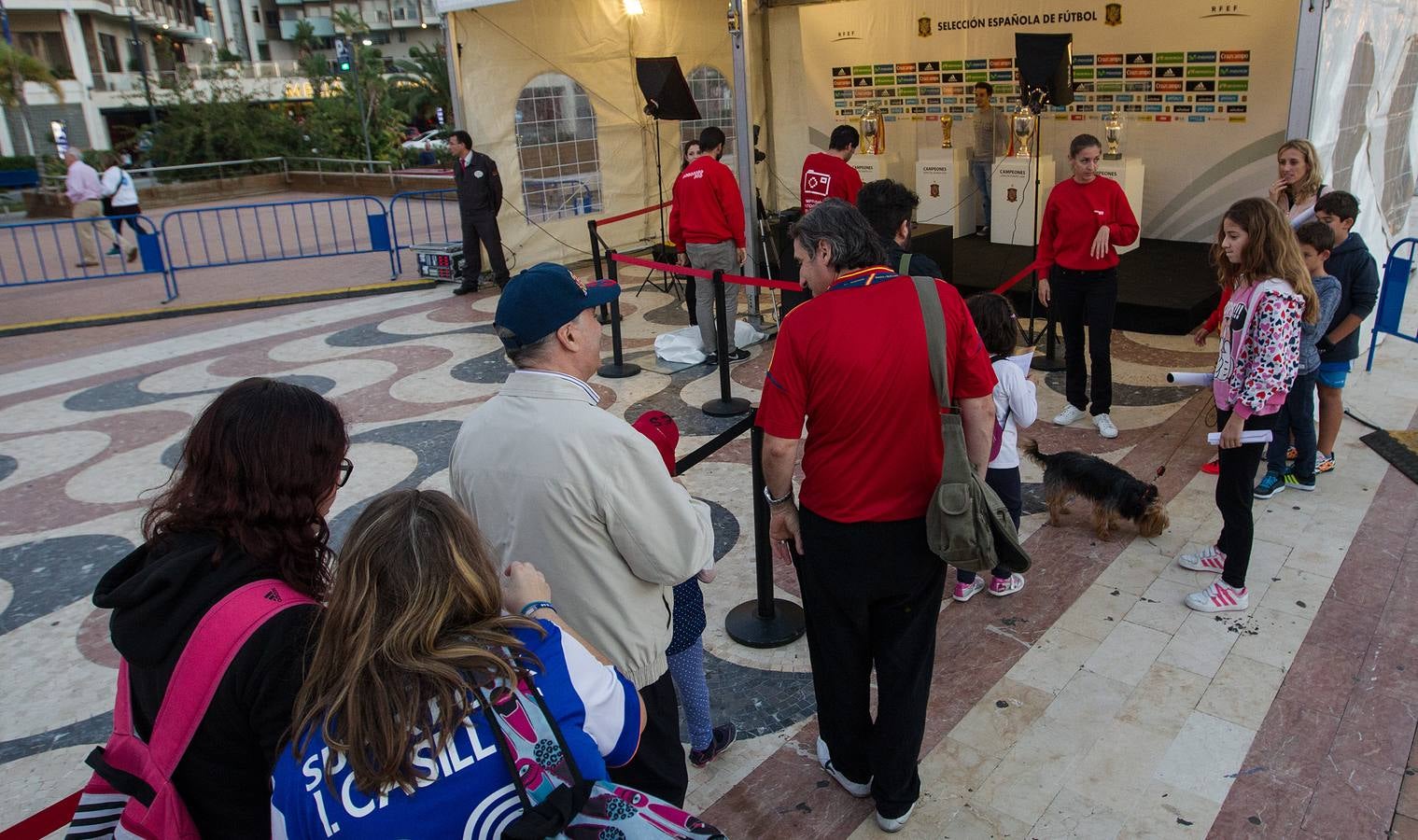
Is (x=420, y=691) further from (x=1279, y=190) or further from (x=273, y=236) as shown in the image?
(x=273, y=236)

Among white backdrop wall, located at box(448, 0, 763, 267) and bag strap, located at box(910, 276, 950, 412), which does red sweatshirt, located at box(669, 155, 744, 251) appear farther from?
bag strap, located at box(910, 276, 950, 412)

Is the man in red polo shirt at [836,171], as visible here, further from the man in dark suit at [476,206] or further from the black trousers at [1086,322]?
the man in dark suit at [476,206]

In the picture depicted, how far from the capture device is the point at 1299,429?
521 cm

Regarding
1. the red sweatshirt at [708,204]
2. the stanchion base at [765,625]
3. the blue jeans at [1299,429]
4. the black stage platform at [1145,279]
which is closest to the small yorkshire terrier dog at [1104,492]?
the blue jeans at [1299,429]

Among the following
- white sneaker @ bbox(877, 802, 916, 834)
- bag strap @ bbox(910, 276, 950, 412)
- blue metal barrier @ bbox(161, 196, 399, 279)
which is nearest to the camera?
bag strap @ bbox(910, 276, 950, 412)

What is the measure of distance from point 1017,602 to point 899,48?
9.91 metres

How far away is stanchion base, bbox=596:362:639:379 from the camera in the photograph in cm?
813

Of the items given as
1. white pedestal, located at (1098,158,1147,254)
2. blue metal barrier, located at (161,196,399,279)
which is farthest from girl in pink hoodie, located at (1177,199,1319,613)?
blue metal barrier, located at (161,196,399,279)

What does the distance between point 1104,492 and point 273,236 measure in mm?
16155

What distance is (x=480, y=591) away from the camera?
158 centimetres

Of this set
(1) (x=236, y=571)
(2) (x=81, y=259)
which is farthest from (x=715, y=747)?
(2) (x=81, y=259)

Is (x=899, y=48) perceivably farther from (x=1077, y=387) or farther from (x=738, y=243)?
(x=1077, y=387)

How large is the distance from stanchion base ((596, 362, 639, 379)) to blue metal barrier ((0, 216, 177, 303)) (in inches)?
261

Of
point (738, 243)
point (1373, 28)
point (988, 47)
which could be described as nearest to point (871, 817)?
point (738, 243)
